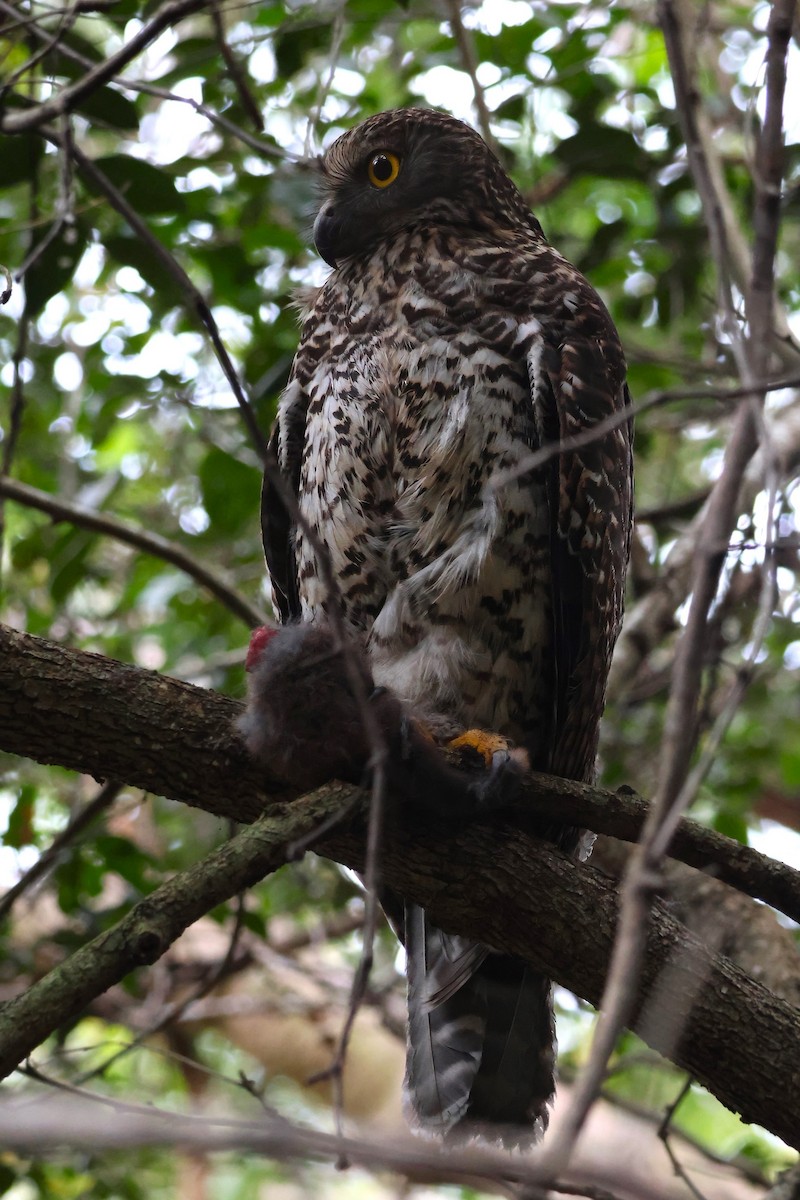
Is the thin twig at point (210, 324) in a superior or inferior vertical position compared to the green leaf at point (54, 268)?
inferior

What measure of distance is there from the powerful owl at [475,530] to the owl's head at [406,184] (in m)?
0.22

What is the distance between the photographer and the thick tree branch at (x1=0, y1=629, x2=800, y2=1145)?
238 cm

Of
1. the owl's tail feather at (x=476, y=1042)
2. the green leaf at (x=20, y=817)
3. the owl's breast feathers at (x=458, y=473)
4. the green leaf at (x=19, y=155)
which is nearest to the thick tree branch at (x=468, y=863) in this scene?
the owl's breast feathers at (x=458, y=473)

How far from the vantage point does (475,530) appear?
3.19 metres

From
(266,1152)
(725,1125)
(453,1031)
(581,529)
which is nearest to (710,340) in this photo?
(581,529)

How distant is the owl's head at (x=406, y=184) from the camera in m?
3.81

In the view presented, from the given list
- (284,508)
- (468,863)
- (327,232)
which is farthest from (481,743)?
(327,232)

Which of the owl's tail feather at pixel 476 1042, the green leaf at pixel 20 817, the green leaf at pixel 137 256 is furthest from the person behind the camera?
the green leaf at pixel 20 817

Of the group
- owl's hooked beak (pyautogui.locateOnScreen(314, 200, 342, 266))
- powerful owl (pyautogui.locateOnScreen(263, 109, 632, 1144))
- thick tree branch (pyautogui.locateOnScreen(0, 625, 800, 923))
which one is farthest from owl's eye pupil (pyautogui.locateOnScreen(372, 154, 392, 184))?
thick tree branch (pyautogui.locateOnScreen(0, 625, 800, 923))

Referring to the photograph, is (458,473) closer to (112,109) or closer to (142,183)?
(142,183)

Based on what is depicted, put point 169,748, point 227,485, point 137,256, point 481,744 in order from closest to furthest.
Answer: point 169,748 → point 481,744 → point 137,256 → point 227,485

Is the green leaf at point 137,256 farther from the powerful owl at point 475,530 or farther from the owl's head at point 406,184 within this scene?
the powerful owl at point 475,530

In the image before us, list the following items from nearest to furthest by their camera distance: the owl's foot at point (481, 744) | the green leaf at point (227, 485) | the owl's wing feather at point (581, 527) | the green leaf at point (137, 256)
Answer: the owl's foot at point (481, 744) → the owl's wing feather at point (581, 527) → the green leaf at point (137, 256) → the green leaf at point (227, 485)

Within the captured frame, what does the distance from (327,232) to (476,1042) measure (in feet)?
7.93
